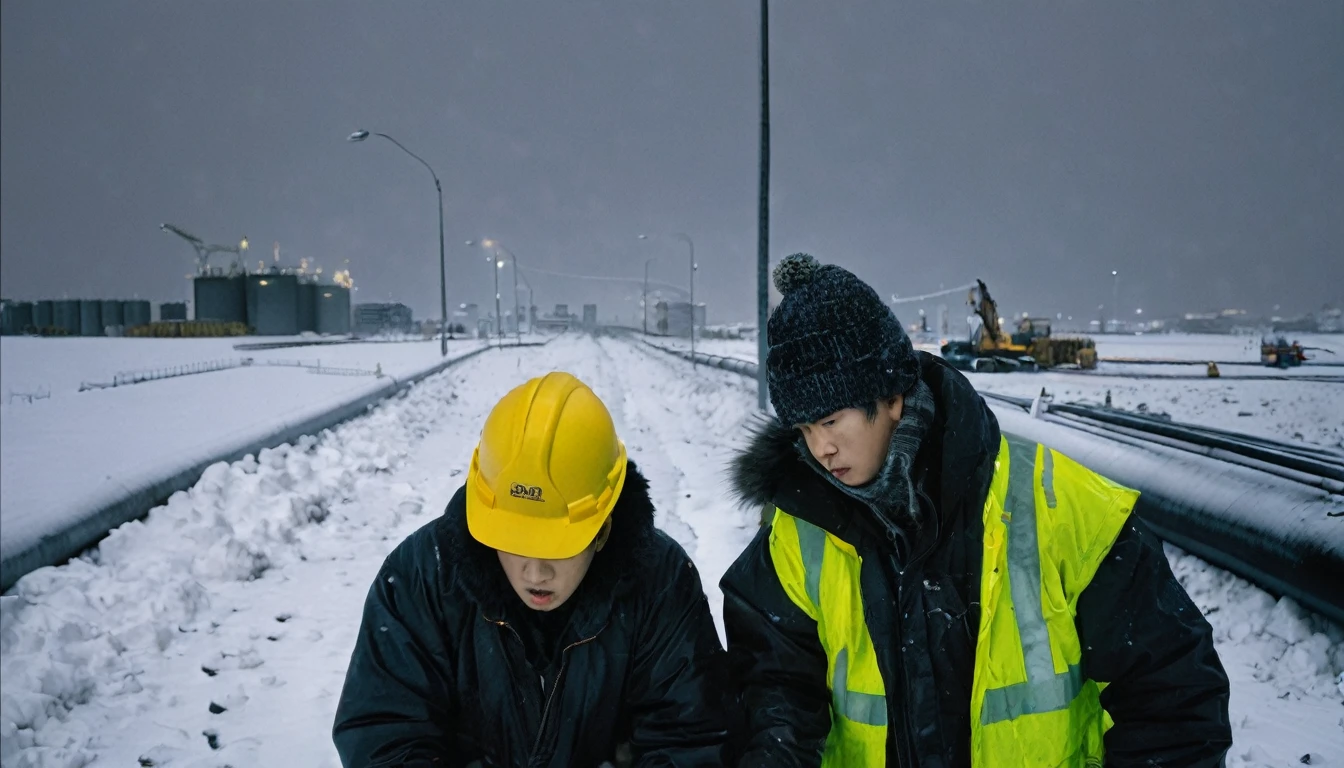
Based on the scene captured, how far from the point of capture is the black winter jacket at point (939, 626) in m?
2.06

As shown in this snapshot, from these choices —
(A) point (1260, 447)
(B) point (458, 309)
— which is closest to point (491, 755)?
(A) point (1260, 447)

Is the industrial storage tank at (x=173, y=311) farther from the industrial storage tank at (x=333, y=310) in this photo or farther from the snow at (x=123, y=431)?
the snow at (x=123, y=431)

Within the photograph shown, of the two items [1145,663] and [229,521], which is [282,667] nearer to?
[229,521]

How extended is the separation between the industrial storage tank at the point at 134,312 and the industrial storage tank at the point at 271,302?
53.2 feet

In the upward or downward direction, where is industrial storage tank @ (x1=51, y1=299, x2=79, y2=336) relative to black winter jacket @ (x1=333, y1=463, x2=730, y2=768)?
upward

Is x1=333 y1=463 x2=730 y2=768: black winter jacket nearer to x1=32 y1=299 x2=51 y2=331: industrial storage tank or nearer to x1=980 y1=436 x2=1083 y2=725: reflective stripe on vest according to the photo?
x1=980 y1=436 x2=1083 y2=725: reflective stripe on vest

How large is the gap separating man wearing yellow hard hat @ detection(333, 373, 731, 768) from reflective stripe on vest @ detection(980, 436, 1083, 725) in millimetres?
913

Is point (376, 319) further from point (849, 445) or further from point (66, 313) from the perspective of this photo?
point (849, 445)

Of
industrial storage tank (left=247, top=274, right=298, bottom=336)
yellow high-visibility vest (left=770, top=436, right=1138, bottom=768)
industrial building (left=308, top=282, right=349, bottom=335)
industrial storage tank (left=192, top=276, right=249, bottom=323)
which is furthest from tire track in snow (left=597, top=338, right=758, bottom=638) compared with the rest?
industrial building (left=308, top=282, right=349, bottom=335)

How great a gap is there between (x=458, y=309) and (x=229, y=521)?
150 metres

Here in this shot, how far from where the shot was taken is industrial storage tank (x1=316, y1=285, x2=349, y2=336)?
10356 cm

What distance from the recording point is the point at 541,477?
2.38m

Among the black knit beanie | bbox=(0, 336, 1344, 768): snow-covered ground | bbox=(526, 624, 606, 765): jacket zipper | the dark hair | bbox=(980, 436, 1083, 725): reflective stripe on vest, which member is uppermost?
the black knit beanie

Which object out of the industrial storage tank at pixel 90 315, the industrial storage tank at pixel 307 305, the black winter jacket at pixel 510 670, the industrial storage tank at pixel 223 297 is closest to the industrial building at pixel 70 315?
the industrial storage tank at pixel 90 315
